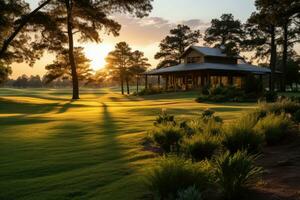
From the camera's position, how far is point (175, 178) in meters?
4.71

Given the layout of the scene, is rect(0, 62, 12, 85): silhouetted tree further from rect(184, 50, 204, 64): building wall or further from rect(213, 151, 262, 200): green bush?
rect(213, 151, 262, 200): green bush

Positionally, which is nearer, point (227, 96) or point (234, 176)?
point (234, 176)

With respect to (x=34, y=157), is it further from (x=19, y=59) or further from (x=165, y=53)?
(x=165, y=53)

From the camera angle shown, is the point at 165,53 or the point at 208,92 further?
the point at 165,53

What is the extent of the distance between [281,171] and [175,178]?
2.26m

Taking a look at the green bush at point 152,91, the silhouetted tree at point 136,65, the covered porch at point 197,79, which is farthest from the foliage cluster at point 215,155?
the silhouetted tree at point 136,65

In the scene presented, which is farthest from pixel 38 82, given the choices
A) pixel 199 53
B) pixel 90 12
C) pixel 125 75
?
pixel 90 12

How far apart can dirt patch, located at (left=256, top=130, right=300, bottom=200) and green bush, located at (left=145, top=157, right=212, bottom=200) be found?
0.84 meters

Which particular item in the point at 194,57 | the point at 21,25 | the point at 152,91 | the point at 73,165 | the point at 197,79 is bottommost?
the point at 73,165

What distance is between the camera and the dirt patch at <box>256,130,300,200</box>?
4785 millimetres

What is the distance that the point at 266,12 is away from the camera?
17875 millimetres

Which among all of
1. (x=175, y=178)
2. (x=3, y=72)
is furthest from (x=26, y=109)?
(x=175, y=178)

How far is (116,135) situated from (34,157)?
3515mm

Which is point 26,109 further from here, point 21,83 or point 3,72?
point 21,83
